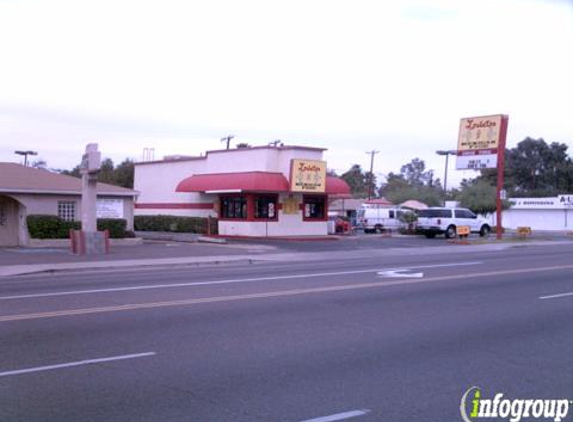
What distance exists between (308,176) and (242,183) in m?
3.96

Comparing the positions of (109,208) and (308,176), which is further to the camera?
(308,176)

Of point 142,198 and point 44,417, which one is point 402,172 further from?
point 44,417

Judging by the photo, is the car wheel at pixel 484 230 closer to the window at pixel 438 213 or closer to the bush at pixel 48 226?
the window at pixel 438 213

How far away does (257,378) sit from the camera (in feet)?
26.9

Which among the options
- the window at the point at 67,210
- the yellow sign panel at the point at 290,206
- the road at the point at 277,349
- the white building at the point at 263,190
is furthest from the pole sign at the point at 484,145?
the road at the point at 277,349

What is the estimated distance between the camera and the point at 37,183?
34000 mm

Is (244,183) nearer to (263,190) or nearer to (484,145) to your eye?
(263,190)

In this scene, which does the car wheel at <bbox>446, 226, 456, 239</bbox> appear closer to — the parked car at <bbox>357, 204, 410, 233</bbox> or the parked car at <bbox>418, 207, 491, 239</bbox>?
the parked car at <bbox>418, 207, 491, 239</bbox>

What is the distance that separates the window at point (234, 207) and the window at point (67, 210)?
10.2 meters

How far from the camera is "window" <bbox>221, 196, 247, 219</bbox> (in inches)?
1635

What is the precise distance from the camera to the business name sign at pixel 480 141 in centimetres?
4325

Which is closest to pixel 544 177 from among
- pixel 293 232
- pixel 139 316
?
pixel 293 232

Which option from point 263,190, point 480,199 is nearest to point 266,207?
point 263,190

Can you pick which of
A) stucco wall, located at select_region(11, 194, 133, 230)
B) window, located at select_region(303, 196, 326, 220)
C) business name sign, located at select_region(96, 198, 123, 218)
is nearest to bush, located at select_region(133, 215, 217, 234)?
window, located at select_region(303, 196, 326, 220)
